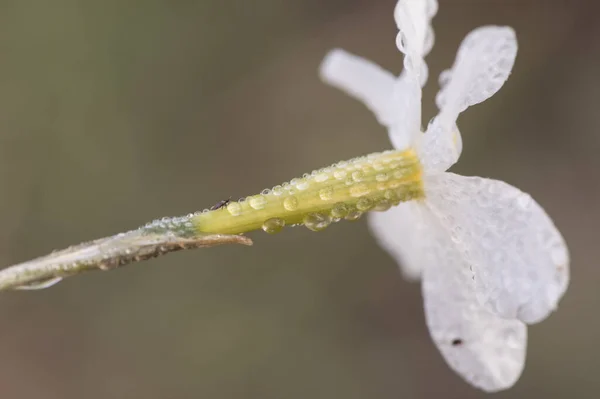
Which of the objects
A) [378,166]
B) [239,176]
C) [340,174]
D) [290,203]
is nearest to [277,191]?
[290,203]

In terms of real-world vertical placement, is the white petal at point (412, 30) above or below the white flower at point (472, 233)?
above

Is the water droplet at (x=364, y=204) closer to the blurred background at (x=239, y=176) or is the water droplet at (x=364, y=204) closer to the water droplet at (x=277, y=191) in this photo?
the water droplet at (x=277, y=191)

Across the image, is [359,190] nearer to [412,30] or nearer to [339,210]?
[339,210]

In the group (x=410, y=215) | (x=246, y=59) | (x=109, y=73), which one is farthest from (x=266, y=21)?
(x=410, y=215)

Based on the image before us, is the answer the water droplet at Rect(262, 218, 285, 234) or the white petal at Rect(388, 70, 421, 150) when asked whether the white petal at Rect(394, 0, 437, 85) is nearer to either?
the white petal at Rect(388, 70, 421, 150)

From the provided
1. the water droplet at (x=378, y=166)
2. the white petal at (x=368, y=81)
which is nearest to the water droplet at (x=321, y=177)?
the water droplet at (x=378, y=166)

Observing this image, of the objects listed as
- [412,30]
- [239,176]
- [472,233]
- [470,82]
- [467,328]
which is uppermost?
[239,176]

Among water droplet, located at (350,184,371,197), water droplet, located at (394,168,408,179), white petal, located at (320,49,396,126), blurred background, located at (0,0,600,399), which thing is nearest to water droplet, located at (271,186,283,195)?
water droplet, located at (350,184,371,197)
